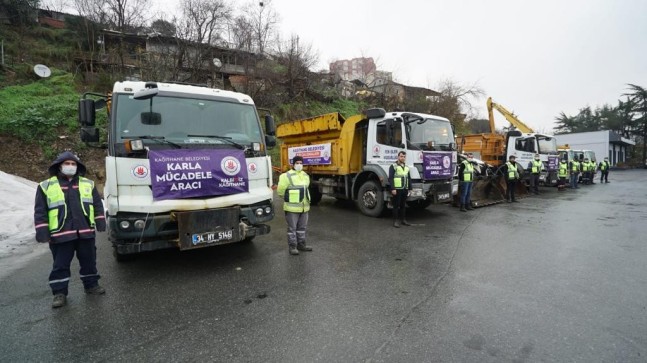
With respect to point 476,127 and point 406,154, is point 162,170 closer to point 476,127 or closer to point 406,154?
point 406,154

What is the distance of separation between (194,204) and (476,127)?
1401 inches

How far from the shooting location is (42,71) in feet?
56.3

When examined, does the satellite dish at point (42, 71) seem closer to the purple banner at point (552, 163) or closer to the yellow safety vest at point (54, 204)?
the yellow safety vest at point (54, 204)

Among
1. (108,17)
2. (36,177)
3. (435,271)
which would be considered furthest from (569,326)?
(108,17)

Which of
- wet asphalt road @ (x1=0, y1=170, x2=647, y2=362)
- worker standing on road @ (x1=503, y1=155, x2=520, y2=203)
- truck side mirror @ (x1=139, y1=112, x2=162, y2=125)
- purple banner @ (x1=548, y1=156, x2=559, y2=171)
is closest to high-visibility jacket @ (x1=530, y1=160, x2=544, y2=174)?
purple banner @ (x1=548, y1=156, x2=559, y2=171)

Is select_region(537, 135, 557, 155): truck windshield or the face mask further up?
select_region(537, 135, 557, 155): truck windshield

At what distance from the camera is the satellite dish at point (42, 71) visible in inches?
670

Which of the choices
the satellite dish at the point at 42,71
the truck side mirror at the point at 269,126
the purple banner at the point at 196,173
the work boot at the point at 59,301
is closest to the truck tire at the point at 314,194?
the truck side mirror at the point at 269,126

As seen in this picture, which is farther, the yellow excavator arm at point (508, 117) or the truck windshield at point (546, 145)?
the yellow excavator arm at point (508, 117)

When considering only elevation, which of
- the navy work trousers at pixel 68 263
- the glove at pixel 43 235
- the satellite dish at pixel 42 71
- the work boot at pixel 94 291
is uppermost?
the satellite dish at pixel 42 71

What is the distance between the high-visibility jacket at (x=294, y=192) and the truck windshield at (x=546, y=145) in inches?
498

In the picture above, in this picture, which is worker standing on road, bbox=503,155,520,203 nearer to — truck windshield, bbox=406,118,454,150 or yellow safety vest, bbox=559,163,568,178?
truck windshield, bbox=406,118,454,150

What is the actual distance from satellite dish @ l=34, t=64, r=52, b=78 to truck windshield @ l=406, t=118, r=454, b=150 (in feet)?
65.9

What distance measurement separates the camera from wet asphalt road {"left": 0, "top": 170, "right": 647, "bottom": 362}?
247 centimetres
